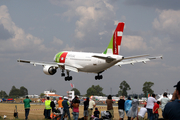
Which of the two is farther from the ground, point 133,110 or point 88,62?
point 88,62

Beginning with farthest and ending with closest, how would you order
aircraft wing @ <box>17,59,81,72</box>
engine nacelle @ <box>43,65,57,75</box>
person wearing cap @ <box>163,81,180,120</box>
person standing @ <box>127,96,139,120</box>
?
engine nacelle @ <box>43,65,57,75</box> → aircraft wing @ <box>17,59,81,72</box> → person standing @ <box>127,96,139,120</box> → person wearing cap @ <box>163,81,180,120</box>

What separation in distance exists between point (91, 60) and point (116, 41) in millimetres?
5094

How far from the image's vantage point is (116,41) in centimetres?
4425

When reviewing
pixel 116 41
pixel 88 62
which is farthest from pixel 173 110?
pixel 88 62

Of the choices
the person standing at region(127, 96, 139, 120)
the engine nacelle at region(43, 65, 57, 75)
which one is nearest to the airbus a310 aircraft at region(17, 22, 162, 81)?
the engine nacelle at region(43, 65, 57, 75)

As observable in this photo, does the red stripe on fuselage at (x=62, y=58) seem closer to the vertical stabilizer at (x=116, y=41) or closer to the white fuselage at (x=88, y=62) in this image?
the white fuselage at (x=88, y=62)

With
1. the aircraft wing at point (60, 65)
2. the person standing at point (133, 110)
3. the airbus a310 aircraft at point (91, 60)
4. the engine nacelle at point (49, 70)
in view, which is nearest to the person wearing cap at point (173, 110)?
the person standing at point (133, 110)

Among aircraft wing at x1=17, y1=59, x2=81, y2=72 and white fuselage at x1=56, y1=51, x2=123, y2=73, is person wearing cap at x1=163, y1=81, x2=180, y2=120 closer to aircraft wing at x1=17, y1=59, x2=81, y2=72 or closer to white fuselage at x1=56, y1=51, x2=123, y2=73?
white fuselage at x1=56, y1=51, x2=123, y2=73

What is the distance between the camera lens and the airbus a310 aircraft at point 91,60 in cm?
4251

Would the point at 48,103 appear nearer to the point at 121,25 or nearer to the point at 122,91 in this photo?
the point at 121,25

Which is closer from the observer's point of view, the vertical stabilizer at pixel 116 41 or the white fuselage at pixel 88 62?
the white fuselage at pixel 88 62

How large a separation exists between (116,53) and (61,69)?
46.3 ft

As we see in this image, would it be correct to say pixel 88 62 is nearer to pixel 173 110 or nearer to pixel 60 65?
pixel 60 65

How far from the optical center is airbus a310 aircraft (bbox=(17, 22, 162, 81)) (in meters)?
42.5
